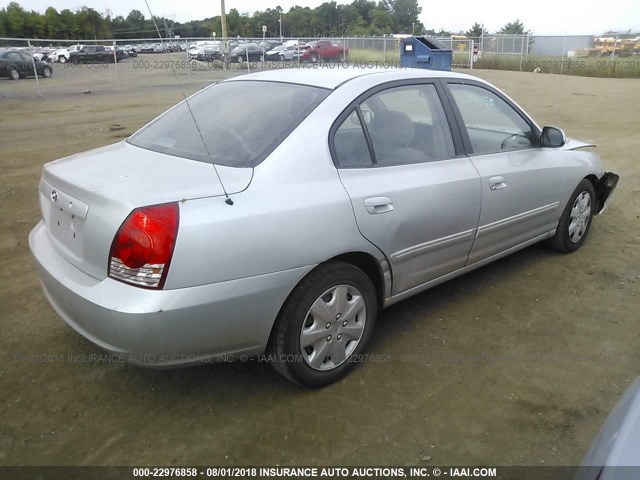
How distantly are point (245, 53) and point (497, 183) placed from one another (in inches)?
1087

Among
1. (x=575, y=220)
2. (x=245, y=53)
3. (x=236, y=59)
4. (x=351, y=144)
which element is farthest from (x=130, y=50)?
(x=351, y=144)

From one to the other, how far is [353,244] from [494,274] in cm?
203

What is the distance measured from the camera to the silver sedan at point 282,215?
7.65ft

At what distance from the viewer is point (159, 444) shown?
99.2 inches

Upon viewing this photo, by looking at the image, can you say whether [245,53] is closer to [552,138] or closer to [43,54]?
[43,54]

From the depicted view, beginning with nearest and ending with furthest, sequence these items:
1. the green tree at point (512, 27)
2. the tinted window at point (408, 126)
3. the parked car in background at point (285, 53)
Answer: the tinted window at point (408, 126)
the parked car in background at point (285, 53)
the green tree at point (512, 27)

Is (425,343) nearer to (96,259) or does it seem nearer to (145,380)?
(145,380)

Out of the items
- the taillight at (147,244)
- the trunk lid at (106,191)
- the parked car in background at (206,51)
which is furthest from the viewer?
the parked car in background at (206,51)

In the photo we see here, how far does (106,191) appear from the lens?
246 cm

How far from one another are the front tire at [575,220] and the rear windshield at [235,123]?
102 inches

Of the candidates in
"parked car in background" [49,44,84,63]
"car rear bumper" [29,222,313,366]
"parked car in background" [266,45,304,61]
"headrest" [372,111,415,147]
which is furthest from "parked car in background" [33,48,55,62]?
"car rear bumper" [29,222,313,366]

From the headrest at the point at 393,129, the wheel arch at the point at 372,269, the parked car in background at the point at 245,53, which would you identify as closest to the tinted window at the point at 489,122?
the headrest at the point at 393,129

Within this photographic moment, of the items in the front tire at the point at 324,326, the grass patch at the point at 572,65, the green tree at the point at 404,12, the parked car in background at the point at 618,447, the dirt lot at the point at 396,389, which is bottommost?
the dirt lot at the point at 396,389

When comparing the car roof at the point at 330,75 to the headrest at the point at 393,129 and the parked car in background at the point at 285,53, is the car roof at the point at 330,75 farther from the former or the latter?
the parked car in background at the point at 285,53
